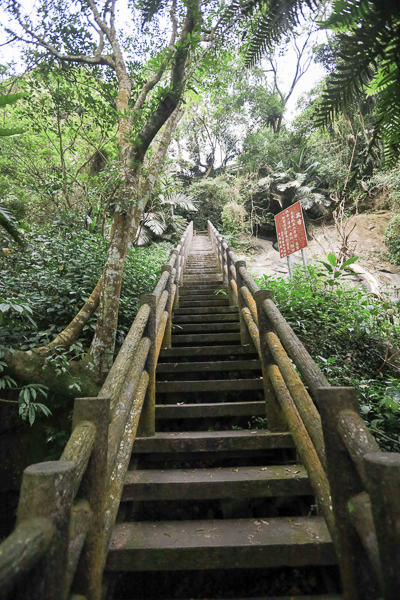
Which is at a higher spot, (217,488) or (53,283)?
(53,283)

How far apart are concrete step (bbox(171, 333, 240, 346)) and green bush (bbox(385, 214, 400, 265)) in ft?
25.5

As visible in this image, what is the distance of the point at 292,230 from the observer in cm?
536

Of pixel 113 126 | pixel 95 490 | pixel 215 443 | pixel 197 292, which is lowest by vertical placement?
pixel 215 443

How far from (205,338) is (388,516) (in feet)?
9.02

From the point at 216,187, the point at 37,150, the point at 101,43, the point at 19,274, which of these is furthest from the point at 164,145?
the point at 216,187

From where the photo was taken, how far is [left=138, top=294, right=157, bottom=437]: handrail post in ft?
7.25

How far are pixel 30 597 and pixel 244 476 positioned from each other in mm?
1270

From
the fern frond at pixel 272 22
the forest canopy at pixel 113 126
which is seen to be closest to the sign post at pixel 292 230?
the forest canopy at pixel 113 126

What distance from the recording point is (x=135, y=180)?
10.1 ft

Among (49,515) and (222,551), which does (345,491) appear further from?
(49,515)

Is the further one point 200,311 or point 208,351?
point 200,311

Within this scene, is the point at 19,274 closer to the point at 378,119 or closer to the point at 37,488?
the point at 37,488

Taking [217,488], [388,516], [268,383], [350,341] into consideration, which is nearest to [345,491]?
[388,516]

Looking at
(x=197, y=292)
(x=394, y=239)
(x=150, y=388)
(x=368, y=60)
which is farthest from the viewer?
(x=394, y=239)
